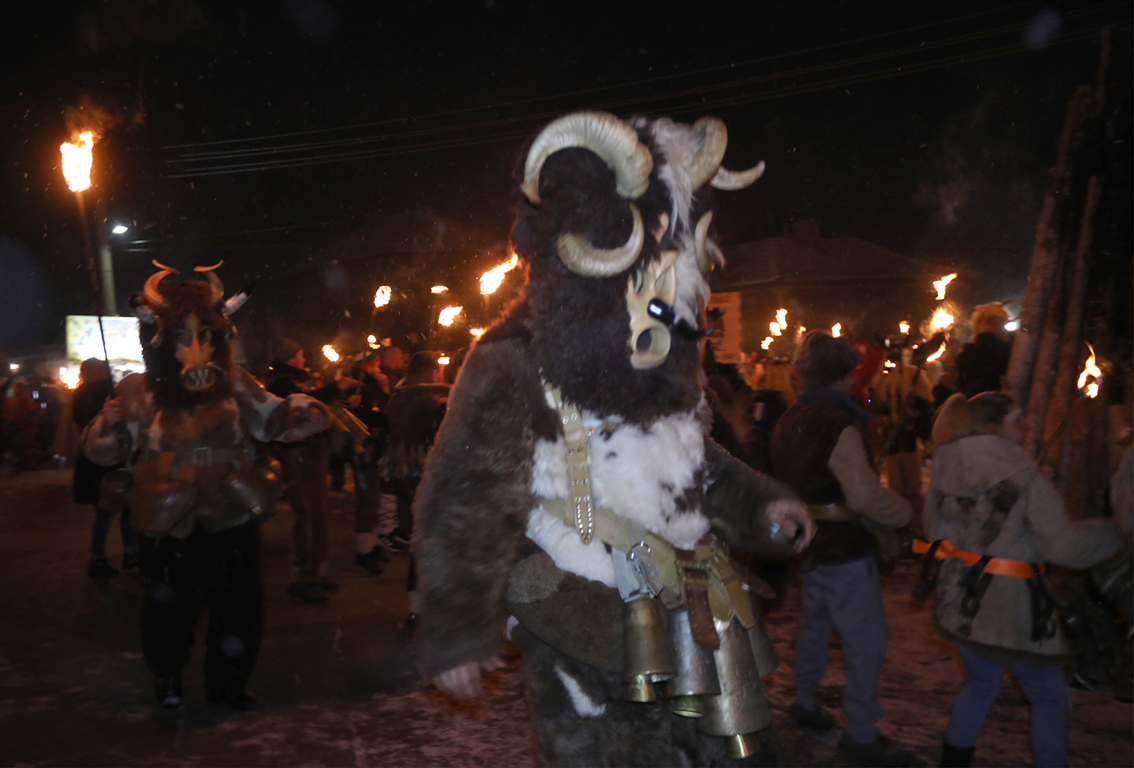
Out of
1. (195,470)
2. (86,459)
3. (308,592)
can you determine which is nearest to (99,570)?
(86,459)

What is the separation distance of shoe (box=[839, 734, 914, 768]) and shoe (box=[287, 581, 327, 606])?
4.33 m

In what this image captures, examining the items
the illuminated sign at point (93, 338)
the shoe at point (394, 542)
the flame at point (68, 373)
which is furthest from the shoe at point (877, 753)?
the illuminated sign at point (93, 338)

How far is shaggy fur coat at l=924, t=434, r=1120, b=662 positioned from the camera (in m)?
3.46

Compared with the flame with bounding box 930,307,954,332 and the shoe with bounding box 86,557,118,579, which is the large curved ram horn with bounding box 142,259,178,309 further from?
the flame with bounding box 930,307,954,332

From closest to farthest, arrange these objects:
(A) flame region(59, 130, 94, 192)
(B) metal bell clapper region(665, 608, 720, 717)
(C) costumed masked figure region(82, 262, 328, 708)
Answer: (B) metal bell clapper region(665, 608, 720, 717), (C) costumed masked figure region(82, 262, 328, 708), (A) flame region(59, 130, 94, 192)

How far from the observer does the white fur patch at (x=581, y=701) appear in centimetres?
232

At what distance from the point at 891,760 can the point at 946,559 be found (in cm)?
101

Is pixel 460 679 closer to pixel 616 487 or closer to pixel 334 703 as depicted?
pixel 616 487

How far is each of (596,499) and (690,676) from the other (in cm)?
52

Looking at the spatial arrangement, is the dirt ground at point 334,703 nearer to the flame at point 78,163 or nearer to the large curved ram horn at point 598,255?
the large curved ram horn at point 598,255

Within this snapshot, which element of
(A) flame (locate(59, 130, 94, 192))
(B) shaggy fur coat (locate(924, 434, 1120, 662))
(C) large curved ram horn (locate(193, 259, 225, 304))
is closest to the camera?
(B) shaggy fur coat (locate(924, 434, 1120, 662))

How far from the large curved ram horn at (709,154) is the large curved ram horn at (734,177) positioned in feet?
0.20

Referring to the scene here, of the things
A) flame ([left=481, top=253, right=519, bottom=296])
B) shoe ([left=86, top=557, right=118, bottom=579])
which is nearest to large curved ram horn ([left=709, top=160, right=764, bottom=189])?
flame ([left=481, top=253, right=519, bottom=296])

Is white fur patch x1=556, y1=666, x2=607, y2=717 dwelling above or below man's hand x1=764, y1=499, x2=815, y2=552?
below
